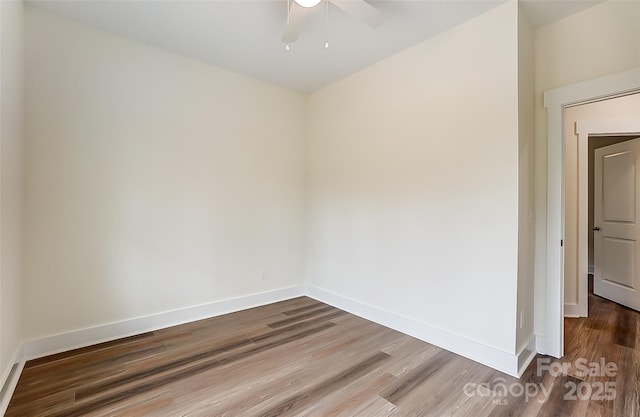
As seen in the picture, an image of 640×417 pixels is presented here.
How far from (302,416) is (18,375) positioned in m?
2.08

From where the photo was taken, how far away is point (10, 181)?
1970 mm

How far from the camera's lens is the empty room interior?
78.7 inches

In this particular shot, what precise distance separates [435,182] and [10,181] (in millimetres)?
3272

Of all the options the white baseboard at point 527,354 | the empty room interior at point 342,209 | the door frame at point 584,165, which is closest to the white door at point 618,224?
the empty room interior at point 342,209

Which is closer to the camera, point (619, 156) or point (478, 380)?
point (478, 380)

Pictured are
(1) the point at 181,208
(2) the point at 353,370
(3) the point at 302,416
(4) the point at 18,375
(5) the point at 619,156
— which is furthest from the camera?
(5) the point at 619,156

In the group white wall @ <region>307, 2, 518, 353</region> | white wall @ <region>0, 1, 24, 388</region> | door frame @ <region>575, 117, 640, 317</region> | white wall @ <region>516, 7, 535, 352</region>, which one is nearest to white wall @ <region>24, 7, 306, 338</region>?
white wall @ <region>0, 1, 24, 388</region>

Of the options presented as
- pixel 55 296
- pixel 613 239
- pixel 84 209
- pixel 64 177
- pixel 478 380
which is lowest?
pixel 478 380

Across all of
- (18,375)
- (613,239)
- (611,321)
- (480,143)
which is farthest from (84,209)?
(613,239)

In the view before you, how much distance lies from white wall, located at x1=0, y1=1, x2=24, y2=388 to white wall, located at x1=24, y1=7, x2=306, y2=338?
156 mm

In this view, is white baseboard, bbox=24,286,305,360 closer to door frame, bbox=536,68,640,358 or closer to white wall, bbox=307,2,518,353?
white wall, bbox=307,2,518,353

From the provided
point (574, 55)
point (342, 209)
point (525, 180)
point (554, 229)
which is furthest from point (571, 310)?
point (342, 209)

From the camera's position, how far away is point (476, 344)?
92.8 inches

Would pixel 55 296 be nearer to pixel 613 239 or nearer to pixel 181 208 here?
pixel 181 208
